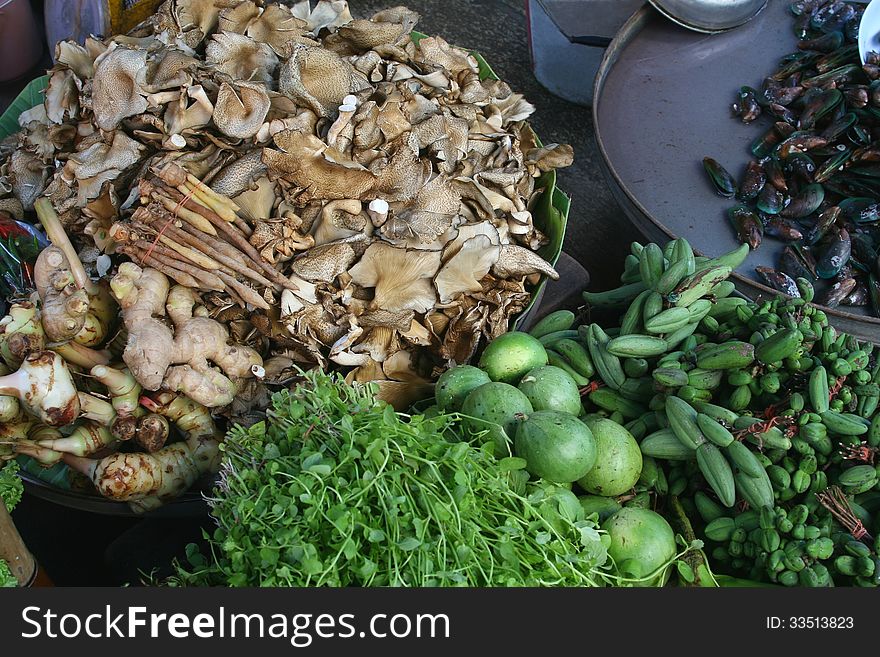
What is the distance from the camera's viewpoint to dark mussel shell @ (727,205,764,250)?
2594 millimetres

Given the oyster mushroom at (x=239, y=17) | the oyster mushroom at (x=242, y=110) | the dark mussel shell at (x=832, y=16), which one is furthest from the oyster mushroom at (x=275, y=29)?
the dark mussel shell at (x=832, y=16)

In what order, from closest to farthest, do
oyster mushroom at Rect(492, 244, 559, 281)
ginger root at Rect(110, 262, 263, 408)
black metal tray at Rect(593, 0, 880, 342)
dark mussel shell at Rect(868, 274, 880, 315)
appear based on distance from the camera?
ginger root at Rect(110, 262, 263, 408), oyster mushroom at Rect(492, 244, 559, 281), dark mussel shell at Rect(868, 274, 880, 315), black metal tray at Rect(593, 0, 880, 342)

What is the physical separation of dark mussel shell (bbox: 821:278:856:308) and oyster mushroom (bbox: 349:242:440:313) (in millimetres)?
1417

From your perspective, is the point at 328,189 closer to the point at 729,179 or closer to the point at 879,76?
the point at 729,179

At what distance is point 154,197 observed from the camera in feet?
6.28

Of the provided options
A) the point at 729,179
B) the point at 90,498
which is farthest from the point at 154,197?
the point at 729,179

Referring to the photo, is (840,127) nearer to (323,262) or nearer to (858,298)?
(858,298)

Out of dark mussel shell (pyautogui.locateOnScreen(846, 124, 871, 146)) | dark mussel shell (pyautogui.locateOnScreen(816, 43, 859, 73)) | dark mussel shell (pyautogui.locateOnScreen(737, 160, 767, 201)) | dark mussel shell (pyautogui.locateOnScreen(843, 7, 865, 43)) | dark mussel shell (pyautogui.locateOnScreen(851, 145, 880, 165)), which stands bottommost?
dark mussel shell (pyautogui.locateOnScreen(737, 160, 767, 201))

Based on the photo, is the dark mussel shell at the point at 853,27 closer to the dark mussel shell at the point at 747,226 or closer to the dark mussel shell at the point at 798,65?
the dark mussel shell at the point at 798,65

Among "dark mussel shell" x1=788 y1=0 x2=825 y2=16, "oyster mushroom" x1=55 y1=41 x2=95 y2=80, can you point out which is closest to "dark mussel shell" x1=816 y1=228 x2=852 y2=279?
"dark mussel shell" x1=788 y1=0 x2=825 y2=16

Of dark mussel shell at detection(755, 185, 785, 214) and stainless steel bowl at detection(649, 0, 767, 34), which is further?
stainless steel bowl at detection(649, 0, 767, 34)

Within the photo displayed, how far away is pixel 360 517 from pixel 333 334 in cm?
79

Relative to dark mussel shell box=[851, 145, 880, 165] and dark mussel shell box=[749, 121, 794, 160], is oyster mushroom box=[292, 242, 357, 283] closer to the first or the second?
dark mussel shell box=[749, 121, 794, 160]

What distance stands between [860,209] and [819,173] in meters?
0.20
